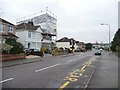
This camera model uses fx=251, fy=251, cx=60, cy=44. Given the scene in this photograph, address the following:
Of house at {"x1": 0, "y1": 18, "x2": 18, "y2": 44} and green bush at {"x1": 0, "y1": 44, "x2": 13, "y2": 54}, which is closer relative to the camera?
green bush at {"x1": 0, "y1": 44, "x2": 13, "y2": 54}

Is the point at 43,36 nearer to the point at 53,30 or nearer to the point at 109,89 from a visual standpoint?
the point at 53,30

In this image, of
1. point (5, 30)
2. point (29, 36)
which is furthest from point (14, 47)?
point (29, 36)

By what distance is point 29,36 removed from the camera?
66938 mm

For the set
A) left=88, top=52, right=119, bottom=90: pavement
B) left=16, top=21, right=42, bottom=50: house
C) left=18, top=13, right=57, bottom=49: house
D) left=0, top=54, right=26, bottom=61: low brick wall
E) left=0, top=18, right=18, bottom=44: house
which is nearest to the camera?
left=88, top=52, right=119, bottom=90: pavement

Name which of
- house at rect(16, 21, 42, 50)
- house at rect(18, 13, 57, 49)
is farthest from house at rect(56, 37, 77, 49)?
house at rect(16, 21, 42, 50)

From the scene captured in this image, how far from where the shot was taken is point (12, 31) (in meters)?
55.2

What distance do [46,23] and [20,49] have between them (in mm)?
56417

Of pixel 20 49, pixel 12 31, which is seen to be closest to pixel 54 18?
pixel 12 31

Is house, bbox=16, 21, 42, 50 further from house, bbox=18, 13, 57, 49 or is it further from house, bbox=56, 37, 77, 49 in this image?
house, bbox=56, 37, 77, 49

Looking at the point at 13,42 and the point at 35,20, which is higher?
the point at 35,20

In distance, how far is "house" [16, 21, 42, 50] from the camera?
66.2 meters

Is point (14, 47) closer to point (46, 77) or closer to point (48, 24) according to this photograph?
point (46, 77)

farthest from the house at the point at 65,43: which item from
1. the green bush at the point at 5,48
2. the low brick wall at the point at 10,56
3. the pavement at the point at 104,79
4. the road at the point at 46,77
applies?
the road at the point at 46,77

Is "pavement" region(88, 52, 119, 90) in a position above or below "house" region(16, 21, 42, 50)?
below
